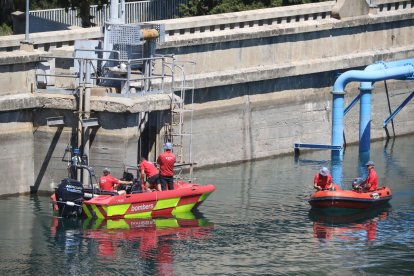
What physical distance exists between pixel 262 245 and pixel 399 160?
14120 mm

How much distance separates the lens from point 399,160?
46781 millimetres

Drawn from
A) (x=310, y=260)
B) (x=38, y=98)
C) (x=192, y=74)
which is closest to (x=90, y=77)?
(x=38, y=98)

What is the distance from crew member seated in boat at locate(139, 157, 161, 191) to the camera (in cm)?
3678

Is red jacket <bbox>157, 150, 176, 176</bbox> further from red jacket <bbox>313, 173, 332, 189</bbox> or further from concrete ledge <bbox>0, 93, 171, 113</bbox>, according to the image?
red jacket <bbox>313, 173, 332, 189</bbox>

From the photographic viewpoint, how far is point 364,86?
Answer: 47.8 metres

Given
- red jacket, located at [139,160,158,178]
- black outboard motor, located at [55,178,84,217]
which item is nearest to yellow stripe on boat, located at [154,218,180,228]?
red jacket, located at [139,160,158,178]

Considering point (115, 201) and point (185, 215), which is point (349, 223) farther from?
point (115, 201)

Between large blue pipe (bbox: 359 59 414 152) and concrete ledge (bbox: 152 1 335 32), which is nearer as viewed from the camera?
concrete ledge (bbox: 152 1 335 32)

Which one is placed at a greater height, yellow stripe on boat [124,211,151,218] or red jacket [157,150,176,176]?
red jacket [157,150,176,176]

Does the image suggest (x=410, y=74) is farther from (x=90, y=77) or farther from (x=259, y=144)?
(x=90, y=77)

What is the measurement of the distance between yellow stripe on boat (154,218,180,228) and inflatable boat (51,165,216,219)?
0.25m

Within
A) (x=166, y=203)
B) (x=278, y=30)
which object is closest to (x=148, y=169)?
(x=166, y=203)

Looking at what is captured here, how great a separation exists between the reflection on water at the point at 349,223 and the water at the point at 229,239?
26 mm

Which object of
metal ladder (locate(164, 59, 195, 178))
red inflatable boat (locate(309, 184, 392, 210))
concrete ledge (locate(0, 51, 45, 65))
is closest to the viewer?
red inflatable boat (locate(309, 184, 392, 210))
